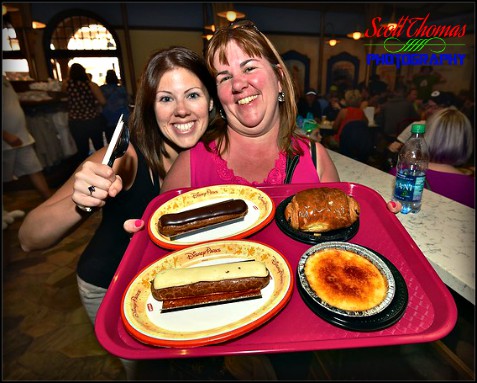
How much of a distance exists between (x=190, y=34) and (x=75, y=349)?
14233 mm

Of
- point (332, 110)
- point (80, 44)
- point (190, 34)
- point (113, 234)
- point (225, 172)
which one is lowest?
point (113, 234)

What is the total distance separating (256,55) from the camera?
2.12 m

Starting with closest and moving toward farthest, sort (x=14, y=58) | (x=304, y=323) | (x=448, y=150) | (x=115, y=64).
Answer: (x=304, y=323)
(x=448, y=150)
(x=14, y=58)
(x=115, y=64)

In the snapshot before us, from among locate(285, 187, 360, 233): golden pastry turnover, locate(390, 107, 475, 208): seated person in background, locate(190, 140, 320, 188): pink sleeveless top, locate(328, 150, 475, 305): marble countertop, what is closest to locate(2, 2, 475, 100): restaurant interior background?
locate(390, 107, 475, 208): seated person in background

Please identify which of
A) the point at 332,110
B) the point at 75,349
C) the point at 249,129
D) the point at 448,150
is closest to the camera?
the point at 249,129

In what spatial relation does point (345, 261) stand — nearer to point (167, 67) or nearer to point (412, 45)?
point (167, 67)

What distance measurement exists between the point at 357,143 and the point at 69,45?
12965 mm

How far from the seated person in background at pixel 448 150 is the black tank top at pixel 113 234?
2.87 meters

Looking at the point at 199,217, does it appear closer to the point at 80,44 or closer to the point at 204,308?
the point at 204,308

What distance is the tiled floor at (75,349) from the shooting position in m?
2.14

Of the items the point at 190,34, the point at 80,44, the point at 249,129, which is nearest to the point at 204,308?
the point at 249,129

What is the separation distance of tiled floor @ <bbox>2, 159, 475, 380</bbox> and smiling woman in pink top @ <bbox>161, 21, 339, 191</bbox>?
130 cm

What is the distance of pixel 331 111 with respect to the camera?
8.92 meters

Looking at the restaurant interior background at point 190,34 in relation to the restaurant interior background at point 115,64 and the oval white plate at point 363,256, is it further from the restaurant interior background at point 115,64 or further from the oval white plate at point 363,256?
the oval white plate at point 363,256
